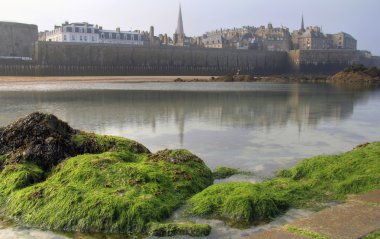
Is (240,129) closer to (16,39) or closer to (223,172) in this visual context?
(223,172)

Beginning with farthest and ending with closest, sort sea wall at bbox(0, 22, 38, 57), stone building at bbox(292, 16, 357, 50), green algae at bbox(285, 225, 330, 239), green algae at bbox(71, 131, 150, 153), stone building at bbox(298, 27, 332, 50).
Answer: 1. stone building at bbox(292, 16, 357, 50)
2. stone building at bbox(298, 27, 332, 50)
3. sea wall at bbox(0, 22, 38, 57)
4. green algae at bbox(71, 131, 150, 153)
5. green algae at bbox(285, 225, 330, 239)

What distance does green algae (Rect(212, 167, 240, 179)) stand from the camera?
477 cm

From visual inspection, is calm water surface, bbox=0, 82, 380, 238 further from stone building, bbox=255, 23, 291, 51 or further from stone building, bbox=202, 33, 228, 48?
stone building, bbox=255, 23, 291, 51

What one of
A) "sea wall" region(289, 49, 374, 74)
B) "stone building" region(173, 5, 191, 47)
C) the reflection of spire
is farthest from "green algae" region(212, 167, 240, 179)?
"stone building" region(173, 5, 191, 47)

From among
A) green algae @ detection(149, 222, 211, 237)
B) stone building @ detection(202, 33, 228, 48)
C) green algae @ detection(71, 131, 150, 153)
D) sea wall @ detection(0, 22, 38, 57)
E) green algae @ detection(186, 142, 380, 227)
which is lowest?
green algae @ detection(149, 222, 211, 237)

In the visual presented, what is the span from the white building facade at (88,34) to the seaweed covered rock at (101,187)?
259ft

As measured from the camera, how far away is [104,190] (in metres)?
3.71

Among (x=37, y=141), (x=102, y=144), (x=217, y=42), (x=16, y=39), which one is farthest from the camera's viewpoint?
(x=217, y=42)

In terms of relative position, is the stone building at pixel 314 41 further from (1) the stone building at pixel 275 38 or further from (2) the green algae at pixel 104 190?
(2) the green algae at pixel 104 190

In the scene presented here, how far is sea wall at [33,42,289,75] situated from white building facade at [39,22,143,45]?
28425 mm

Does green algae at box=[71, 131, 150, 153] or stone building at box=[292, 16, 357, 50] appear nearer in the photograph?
green algae at box=[71, 131, 150, 153]

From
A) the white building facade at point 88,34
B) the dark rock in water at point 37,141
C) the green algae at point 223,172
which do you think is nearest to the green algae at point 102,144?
the dark rock in water at point 37,141

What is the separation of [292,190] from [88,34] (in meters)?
81.9

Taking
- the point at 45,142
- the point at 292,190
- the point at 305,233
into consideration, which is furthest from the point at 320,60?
the point at 305,233
